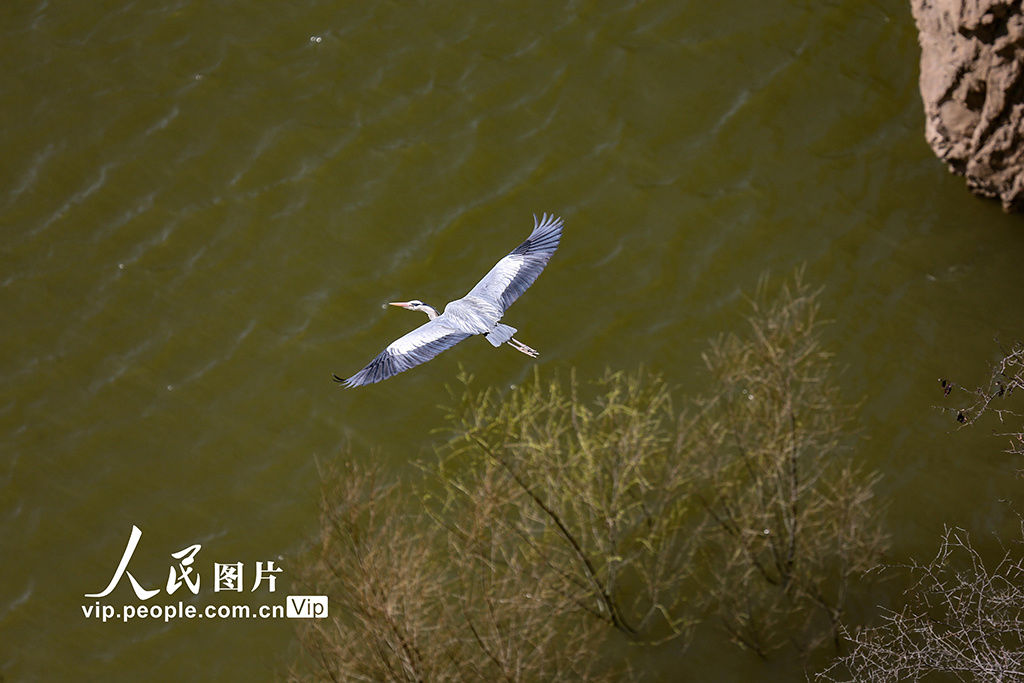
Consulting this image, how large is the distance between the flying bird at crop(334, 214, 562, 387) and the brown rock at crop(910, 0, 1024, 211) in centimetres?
779

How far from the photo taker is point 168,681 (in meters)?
18.1

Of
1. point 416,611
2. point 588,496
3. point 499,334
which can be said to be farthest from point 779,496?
point 499,334

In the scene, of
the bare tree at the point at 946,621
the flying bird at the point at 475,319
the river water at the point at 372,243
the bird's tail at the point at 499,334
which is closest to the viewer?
the bird's tail at the point at 499,334

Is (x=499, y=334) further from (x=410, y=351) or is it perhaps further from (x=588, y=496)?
(x=588, y=496)

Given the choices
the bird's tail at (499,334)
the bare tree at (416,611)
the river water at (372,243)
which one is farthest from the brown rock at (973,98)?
the bird's tail at (499,334)

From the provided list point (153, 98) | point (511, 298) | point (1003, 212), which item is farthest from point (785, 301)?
point (153, 98)

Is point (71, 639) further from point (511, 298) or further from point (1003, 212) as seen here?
point (1003, 212)

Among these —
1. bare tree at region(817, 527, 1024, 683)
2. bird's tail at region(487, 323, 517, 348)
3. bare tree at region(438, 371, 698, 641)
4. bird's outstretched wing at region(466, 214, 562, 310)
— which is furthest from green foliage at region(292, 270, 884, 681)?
bird's tail at region(487, 323, 517, 348)

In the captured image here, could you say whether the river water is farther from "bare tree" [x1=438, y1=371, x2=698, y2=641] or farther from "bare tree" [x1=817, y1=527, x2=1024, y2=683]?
"bare tree" [x1=438, y1=371, x2=698, y2=641]

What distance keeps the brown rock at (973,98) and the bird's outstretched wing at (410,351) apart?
9.89m

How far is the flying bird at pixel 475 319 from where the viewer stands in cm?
1505

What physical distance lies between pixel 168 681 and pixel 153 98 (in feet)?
30.5

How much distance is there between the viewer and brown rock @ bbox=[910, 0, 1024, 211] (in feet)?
67.3

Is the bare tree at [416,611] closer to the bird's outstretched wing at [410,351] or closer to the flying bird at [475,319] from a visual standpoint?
the bird's outstretched wing at [410,351]
